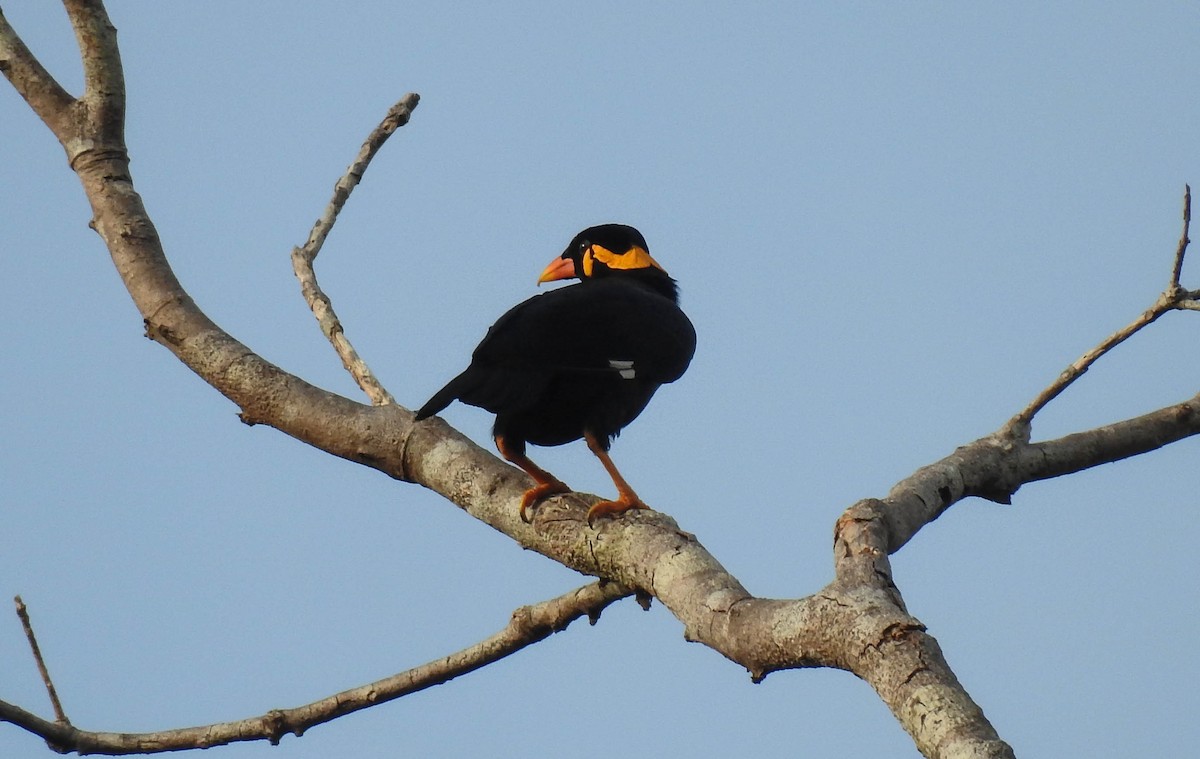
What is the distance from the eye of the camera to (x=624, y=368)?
176 inches

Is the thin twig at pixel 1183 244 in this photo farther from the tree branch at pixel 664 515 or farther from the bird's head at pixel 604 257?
the bird's head at pixel 604 257

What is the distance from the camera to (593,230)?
6250mm

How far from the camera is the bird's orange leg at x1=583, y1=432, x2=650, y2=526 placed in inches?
141

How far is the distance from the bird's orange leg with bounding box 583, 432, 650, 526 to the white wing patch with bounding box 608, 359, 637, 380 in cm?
27

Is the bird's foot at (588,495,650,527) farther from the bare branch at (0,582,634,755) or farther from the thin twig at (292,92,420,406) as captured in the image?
the thin twig at (292,92,420,406)

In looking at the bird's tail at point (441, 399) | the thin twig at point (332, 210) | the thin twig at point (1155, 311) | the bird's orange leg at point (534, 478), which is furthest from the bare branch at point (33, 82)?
the thin twig at point (1155, 311)

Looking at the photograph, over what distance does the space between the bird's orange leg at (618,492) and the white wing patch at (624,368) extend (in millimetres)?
268

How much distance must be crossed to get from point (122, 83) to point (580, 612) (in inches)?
96.6

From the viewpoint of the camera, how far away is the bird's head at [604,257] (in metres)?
6.06

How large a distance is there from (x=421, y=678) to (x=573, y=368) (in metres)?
1.25

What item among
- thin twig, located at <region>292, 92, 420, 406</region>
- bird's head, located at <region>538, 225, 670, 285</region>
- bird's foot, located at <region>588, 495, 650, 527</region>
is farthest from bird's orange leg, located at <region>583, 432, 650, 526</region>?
bird's head, located at <region>538, 225, 670, 285</region>

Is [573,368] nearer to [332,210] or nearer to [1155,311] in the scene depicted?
[332,210]

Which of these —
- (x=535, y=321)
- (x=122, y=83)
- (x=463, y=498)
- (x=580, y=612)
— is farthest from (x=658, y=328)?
(x=122, y=83)

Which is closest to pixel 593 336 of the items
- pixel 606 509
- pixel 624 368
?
pixel 624 368
